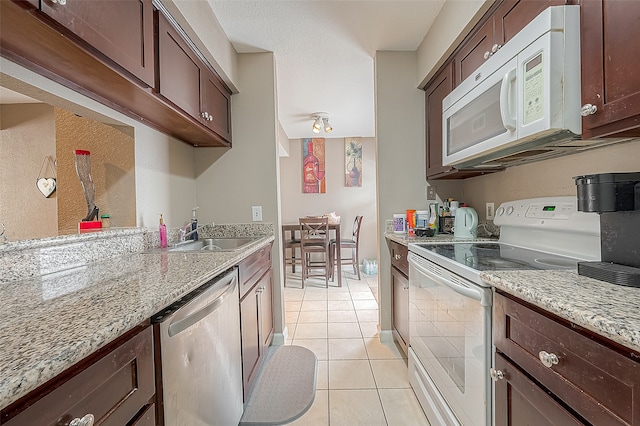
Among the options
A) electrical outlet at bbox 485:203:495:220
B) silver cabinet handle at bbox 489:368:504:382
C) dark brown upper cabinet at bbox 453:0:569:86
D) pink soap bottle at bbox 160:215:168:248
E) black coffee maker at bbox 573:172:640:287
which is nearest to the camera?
black coffee maker at bbox 573:172:640:287

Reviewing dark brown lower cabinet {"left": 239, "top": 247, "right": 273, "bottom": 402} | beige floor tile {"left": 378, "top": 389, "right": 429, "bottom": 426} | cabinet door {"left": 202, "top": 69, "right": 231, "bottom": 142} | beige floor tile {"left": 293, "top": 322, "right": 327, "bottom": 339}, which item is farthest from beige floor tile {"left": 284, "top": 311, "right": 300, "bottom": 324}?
cabinet door {"left": 202, "top": 69, "right": 231, "bottom": 142}

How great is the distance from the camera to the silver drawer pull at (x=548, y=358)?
27.3 inches

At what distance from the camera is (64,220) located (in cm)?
151

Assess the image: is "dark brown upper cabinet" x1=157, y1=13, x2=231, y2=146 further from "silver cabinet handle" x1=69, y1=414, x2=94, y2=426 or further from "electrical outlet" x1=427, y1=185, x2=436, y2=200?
"electrical outlet" x1=427, y1=185, x2=436, y2=200

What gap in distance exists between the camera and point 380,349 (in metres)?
2.17

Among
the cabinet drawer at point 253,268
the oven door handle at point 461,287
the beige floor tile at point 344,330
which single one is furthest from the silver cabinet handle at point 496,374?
the beige floor tile at point 344,330

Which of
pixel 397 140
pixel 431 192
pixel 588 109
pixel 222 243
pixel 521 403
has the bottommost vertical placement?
Result: pixel 521 403

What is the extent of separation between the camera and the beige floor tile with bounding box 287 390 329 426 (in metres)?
1.46

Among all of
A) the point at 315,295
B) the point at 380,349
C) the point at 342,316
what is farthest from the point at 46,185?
the point at 315,295

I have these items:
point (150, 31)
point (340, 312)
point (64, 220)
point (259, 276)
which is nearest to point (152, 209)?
point (64, 220)

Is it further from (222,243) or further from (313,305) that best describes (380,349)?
(222,243)

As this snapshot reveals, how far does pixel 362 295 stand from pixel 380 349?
53.4 inches

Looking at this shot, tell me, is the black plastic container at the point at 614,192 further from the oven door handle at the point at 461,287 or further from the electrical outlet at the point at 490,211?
the electrical outlet at the point at 490,211

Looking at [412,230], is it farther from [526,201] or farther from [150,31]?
[150,31]
